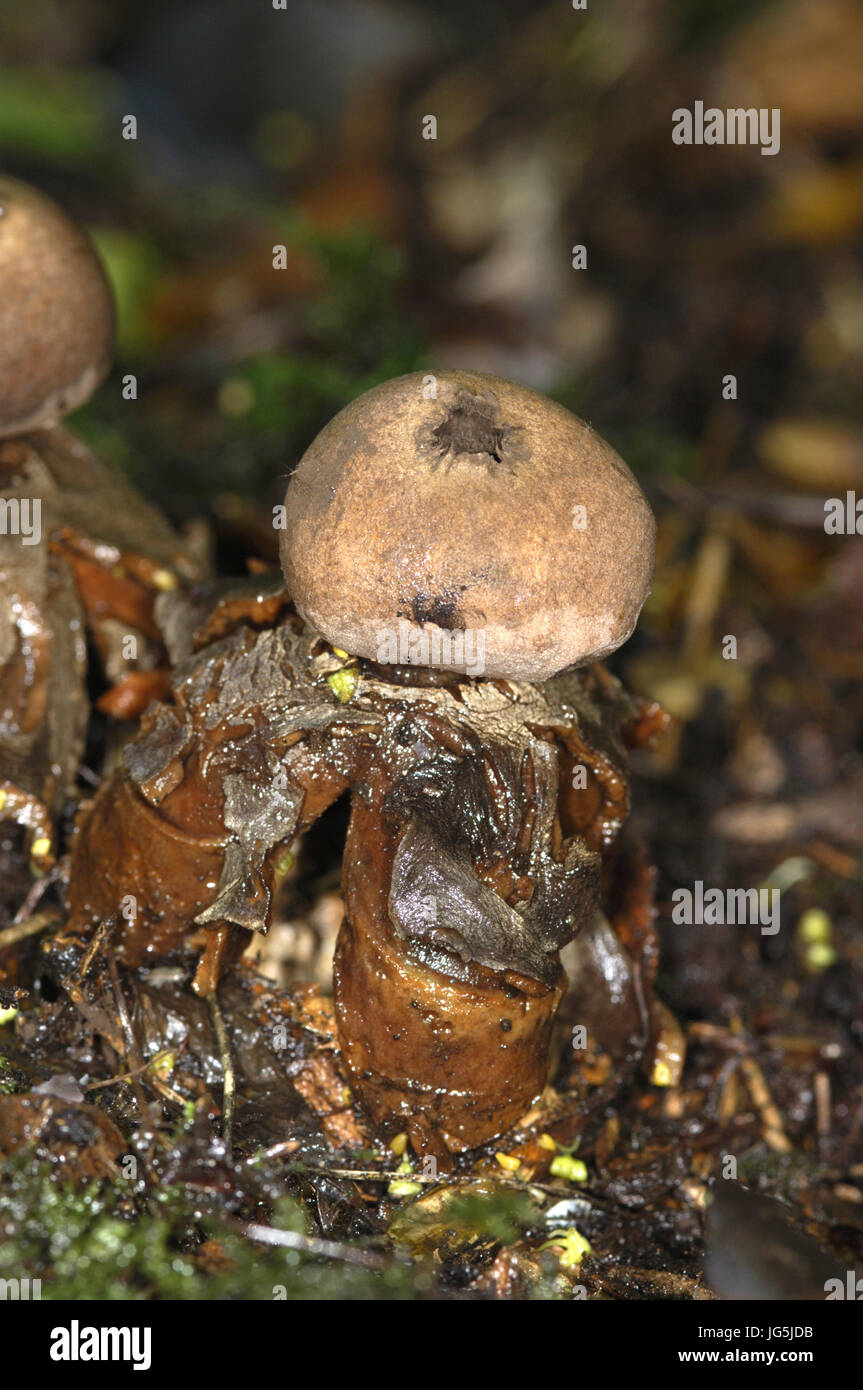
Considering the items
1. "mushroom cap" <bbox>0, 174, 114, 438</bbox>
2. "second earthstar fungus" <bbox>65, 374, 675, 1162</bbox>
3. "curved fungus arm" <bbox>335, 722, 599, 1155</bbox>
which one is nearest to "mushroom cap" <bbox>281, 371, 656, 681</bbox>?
"second earthstar fungus" <bbox>65, 374, 675, 1162</bbox>

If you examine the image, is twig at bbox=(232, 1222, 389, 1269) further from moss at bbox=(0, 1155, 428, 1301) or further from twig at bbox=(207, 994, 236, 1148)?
twig at bbox=(207, 994, 236, 1148)

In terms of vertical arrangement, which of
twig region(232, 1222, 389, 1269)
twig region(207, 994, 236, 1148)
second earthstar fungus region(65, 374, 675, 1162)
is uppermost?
second earthstar fungus region(65, 374, 675, 1162)

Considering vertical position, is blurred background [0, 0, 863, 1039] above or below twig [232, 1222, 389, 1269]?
above

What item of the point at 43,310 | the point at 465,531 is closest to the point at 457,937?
the point at 465,531

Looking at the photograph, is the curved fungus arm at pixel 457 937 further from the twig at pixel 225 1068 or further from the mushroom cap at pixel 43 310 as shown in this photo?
the mushroom cap at pixel 43 310

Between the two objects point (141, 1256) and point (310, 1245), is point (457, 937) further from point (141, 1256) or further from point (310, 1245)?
point (141, 1256)

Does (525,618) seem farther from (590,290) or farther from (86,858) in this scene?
(590,290)

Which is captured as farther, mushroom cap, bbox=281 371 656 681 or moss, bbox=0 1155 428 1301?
mushroom cap, bbox=281 371 656 681
